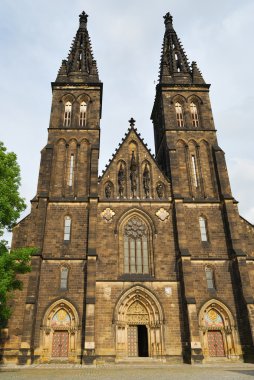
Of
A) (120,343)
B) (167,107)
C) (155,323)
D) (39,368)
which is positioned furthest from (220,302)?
(167,107)

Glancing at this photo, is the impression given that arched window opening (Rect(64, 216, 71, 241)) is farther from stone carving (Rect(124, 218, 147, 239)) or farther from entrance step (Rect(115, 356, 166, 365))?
entrance step (Rect(115, 356, 166, 365))

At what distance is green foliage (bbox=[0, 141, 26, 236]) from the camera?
16188 mm

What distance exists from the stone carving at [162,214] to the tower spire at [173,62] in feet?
43.6

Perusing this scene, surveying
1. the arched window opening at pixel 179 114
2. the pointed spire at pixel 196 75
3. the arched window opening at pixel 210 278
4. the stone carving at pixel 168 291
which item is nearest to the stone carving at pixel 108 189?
the stone carving at pixel 168 291

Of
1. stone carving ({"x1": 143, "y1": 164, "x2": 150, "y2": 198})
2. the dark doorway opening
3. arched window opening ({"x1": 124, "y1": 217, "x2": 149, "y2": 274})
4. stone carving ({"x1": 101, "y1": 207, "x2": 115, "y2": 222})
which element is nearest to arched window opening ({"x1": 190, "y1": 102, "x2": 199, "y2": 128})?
stone carving ({"x1": 143, "y1": 164, "x2": 150, "y2": 198})

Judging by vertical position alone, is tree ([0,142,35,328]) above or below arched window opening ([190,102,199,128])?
below

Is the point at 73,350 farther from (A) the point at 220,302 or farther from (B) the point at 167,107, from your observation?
(B) the point at 167,107

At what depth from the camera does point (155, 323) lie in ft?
70.5

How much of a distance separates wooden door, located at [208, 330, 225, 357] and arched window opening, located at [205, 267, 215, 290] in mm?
2807

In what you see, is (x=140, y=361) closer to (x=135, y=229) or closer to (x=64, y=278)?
(x=64, y=278)

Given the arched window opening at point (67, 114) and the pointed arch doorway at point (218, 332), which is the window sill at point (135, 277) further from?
the arched window opening at point (67, 114)

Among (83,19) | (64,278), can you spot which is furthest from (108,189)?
(83,19)

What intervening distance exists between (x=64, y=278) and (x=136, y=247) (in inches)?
214

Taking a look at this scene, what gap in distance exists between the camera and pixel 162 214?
2477cm
